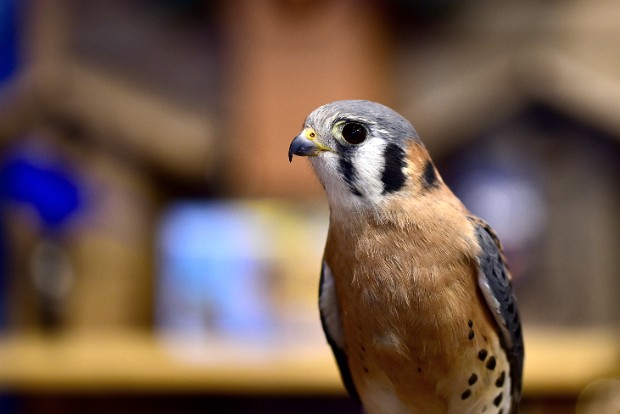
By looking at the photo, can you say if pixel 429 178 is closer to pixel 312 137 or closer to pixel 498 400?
pixel 312 137

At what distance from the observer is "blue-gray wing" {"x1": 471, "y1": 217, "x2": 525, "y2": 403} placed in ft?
3.78

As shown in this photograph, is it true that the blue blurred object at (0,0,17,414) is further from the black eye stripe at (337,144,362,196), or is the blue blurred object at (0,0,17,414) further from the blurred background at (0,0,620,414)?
the black eye stripe at (337,144,362,196)

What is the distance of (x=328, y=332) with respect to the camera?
49.1 inches

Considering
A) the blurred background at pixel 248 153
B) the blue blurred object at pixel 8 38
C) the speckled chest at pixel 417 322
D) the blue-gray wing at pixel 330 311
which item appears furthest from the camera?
the blue blurred object at pixel 8 38

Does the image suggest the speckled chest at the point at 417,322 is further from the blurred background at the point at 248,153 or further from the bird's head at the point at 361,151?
the blurred background at the point at 248,153

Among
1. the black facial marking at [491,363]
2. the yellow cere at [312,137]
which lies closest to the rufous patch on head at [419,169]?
the yellow cere at [312,137]

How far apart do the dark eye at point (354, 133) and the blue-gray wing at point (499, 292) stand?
0.69 ft

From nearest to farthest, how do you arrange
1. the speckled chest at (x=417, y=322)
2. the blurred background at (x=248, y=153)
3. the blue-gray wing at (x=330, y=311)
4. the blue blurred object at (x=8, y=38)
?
the speckled chest at (x=417, y=322)
the blue-gray wing at (x=330, y=311)
the blurred background at (x=248, y=153)
the blue blurred object at (x=8, y=38)

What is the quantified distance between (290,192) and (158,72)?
0.77 meters

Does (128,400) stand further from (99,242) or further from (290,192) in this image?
(290,192)

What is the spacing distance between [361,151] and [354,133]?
0.09ft

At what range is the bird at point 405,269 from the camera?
110cm

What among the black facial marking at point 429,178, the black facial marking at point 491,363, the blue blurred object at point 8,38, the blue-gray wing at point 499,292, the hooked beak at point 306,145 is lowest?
the blue blurred object at point 8,38

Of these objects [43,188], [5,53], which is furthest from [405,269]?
[5,53]
